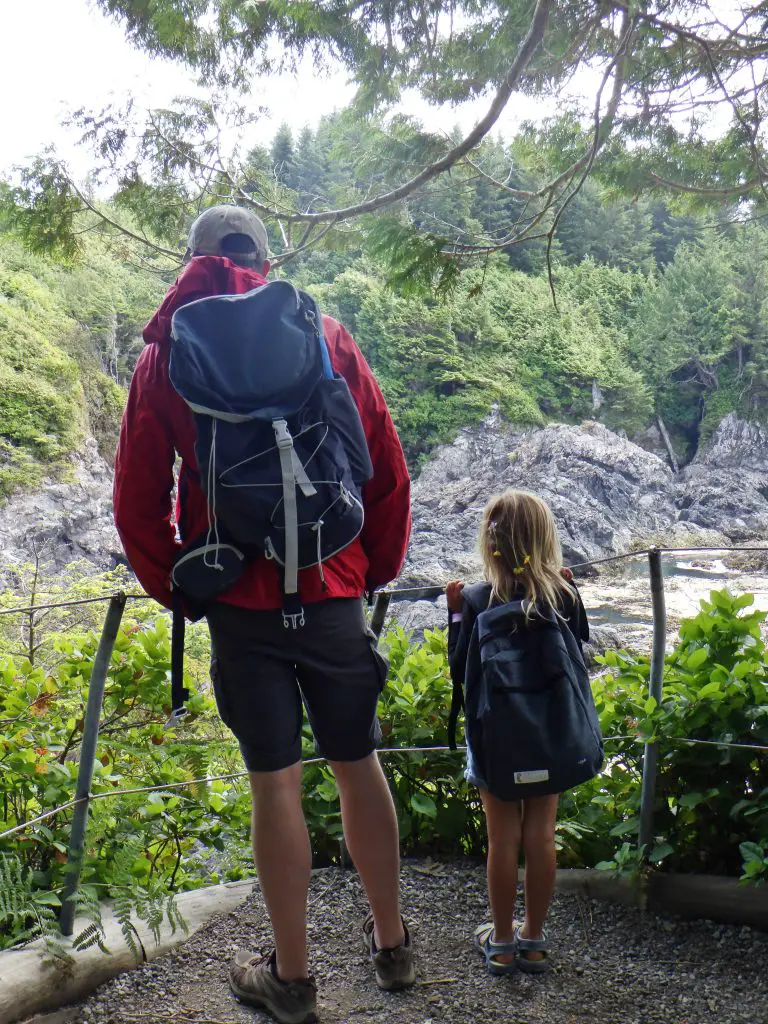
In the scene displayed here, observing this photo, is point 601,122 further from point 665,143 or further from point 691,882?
point 691,882

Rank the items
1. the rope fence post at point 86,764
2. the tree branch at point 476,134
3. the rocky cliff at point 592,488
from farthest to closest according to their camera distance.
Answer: the rocky cliff at point 592,488 < the tree branch at point 476,134 < the rope fence post at point 86,764

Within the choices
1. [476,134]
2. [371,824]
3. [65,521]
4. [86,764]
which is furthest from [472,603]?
[65,521]

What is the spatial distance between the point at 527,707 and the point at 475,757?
14 cm

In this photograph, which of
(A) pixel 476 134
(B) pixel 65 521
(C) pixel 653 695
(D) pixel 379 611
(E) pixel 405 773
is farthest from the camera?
(B) pixel 65 521

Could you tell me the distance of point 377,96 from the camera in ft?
13.0

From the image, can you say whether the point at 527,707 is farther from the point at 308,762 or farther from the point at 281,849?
the point at 308,762

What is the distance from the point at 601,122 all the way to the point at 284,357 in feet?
8.56

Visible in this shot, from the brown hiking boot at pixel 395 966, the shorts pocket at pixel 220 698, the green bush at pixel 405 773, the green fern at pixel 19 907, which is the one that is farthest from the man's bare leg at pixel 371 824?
the green fern at pixel 19 907

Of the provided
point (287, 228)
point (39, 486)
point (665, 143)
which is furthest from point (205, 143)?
point (39, 486)

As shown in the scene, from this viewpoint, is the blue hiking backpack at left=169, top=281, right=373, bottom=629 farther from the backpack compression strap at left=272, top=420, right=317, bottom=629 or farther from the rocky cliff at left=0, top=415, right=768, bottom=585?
the rocky cliff at left=0, top=415, right=768, bottom=585

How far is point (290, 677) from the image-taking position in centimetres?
127

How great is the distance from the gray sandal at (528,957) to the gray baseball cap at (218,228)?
1.32 meters

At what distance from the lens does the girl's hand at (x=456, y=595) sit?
5.22ft

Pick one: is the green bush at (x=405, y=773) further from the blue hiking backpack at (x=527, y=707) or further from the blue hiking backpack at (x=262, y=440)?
the blue hiking backpack at (x=262, y=440)
